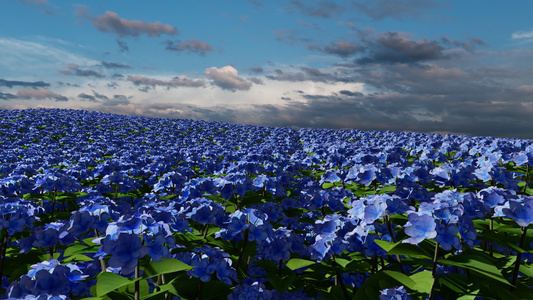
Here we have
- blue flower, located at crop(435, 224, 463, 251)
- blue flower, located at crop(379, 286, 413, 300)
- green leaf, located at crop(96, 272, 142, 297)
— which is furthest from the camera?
blue flower, located at crop(435, 224, 463, 251)

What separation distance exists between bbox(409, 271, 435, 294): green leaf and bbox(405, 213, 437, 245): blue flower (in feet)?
1.55

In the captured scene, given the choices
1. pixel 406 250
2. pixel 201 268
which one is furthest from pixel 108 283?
pixel 406 250

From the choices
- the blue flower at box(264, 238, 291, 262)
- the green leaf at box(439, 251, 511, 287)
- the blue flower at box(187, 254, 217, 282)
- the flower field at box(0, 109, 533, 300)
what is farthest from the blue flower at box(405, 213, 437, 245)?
the blue flower at box(187, 254, 217, 282)

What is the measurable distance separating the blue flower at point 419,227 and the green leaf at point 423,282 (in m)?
0.47

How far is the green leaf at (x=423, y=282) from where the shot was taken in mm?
3049

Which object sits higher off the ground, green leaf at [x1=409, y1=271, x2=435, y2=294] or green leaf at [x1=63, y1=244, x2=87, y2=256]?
green leaf at [x1=409, y1=271, x2=435, y2=294]

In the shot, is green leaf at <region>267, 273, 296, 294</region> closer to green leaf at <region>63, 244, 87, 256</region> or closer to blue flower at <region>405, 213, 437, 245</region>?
blue flower at <region>405, 213, 437, 245</region>

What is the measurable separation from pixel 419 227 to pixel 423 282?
0.58m

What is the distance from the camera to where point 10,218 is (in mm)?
4742

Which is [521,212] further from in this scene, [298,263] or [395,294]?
[298,263]

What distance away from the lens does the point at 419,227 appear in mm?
3016

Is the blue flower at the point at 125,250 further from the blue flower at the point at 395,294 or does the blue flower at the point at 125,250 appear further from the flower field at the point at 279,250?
the blue flower at the point at 395,294

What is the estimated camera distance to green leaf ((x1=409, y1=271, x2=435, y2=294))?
120 inches

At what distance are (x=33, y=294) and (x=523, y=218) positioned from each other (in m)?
4.56
